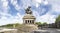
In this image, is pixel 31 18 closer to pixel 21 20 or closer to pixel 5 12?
pixel 21 20

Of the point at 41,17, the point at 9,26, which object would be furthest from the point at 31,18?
the point at 9,26

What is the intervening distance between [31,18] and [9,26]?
0.99 meters

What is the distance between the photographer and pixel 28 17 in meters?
7.98

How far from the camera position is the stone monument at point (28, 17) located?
25.0 feet

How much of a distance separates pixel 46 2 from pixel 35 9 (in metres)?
0.49

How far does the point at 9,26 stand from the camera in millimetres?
7363

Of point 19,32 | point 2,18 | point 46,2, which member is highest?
point 46,2

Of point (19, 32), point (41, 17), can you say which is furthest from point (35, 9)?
point (19, 32)

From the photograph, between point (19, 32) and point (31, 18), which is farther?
point (31, 18)

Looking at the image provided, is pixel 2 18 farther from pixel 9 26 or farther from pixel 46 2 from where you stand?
pixel 46 2

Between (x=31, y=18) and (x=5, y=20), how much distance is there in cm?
102

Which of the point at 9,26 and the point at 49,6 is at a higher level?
the point at 49,6

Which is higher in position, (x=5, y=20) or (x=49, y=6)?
(x=49, y=6)

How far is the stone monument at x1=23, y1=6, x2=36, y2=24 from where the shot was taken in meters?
7.61
